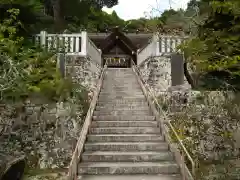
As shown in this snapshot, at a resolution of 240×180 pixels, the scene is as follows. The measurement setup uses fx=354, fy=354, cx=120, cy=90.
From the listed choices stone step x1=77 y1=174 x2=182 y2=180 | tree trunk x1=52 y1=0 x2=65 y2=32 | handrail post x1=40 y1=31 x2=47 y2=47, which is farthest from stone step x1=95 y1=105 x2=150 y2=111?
tree trunk x1=52 y1=0 x2=65 y2=32

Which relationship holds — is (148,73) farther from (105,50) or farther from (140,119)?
(105,50)

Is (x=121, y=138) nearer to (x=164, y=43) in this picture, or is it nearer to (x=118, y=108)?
(x=118, y=108)

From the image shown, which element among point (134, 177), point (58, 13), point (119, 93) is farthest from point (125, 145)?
point (58, 13)

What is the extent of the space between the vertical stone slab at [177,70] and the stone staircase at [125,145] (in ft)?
4.30

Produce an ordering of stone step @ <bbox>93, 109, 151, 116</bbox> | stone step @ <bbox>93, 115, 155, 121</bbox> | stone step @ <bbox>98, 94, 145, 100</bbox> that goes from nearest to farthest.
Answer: stone step @ <bbox>93, 115, 155, 121</bbox> → stone step @ <bbox>93, 109, 151, 116</bbox> → stone step @ <bbox>98, 94, 145, 100</bbox>

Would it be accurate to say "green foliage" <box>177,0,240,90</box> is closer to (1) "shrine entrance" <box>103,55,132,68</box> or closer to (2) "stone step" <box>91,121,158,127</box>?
(2) "stone step" <box>91,121,158,127</box>

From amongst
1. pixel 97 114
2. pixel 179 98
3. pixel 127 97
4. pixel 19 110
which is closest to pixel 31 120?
pixel 19 110

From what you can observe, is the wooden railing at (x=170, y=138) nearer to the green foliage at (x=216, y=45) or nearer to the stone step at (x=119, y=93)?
the stone step at (x=119, y=93)

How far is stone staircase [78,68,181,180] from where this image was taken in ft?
24.6

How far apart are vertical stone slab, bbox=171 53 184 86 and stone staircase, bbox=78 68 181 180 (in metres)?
1.31

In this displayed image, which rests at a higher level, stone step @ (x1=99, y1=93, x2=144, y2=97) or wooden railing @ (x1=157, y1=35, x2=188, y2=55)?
wooden railing @ (x1=157, y1=35, x2=188, y2=55)

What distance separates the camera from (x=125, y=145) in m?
8.55

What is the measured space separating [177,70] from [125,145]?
15.7 ft

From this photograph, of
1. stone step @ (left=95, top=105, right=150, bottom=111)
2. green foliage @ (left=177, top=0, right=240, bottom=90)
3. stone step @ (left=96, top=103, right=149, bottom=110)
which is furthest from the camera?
stone step @ (left=96, top=103, right=149, bottom=110)
